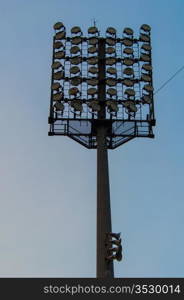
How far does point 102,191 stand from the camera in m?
23.7

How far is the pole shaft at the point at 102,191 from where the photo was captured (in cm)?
2180

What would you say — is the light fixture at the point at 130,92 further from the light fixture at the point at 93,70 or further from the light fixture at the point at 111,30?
the light fixture at the point at 111,30

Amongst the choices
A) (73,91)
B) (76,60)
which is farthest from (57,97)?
(76,60)

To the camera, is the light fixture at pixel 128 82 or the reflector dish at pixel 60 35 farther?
the reflector dish at pixel 60 35

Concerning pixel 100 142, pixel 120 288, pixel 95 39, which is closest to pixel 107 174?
pixel 100 142

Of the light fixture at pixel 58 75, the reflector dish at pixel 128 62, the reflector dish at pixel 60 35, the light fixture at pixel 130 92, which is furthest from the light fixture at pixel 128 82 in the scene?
the reflector dish at pixel 60 35

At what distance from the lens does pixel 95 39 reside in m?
27.4

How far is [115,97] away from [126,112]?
929mm

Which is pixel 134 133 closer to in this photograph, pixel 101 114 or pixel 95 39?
pixel 101 114

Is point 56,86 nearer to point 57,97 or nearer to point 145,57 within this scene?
point 57,97

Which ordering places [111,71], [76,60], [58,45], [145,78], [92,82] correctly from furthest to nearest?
[58,45] < [76,60] < [145,78] < [111,71] < [92,82]

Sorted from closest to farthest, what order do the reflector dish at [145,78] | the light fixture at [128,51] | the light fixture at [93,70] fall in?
1. the light fixture at [93,70]
2. the reflector dish at [145,78]
3. the light fixture at [128,51]

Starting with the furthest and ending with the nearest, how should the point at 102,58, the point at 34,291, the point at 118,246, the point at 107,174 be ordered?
1. the point at 102,58
2. the point at 107,174
3. the point at 118,246
4. the point at 34,291

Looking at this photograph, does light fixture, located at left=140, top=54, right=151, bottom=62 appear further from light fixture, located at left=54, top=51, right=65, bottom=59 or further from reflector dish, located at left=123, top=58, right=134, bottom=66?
light fixture, located at left=54, top=51, right=65, bottom=59
